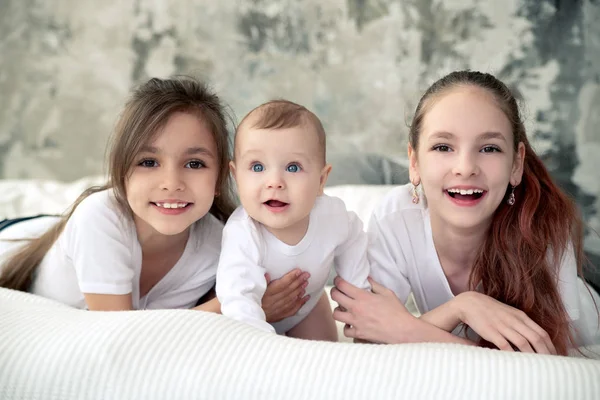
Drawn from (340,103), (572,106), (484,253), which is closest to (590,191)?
(572,106)

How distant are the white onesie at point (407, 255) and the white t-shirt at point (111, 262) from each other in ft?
1.30

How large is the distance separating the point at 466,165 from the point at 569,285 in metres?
0.37

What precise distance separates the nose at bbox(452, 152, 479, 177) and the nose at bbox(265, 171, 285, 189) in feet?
1.15

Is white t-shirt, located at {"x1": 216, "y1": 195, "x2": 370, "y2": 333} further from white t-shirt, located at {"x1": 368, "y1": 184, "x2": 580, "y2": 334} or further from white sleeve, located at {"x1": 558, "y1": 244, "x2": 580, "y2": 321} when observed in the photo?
white sleeve, located at {"x1": 558, "y1": 244, "x2": 580, "y2": 321}

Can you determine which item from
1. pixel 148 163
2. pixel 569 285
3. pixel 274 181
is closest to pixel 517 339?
pixel 569 285

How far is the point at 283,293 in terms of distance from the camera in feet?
4.60

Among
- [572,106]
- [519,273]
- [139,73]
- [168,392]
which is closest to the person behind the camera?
[168,392]

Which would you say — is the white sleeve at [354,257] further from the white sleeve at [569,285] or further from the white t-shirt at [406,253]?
the white sleeve at [569,285]

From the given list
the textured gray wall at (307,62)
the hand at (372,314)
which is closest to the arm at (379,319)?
the hand at (372,314)

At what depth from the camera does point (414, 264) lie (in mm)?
1516

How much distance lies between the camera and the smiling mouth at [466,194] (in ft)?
4.38

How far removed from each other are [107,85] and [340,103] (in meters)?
1.12

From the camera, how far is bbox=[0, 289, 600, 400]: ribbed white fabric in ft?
2.61

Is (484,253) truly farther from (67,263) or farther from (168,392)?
→ (67,263)
